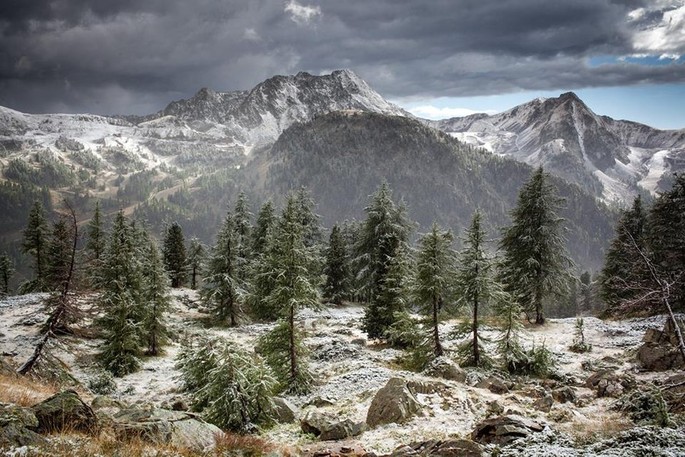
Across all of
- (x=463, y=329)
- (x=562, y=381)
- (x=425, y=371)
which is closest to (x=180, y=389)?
(x=425, y=371)

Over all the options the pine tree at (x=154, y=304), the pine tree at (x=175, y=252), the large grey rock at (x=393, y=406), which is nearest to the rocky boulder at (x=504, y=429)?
the large grey rock at (x=393, y=406)

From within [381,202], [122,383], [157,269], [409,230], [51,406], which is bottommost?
[122,383]

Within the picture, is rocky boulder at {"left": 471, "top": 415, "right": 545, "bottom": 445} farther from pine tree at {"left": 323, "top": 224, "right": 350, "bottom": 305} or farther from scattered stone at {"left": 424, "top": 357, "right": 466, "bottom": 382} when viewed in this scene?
pine tree at {"left": 323, "top": 224, "right": 350, "bottom": 305}

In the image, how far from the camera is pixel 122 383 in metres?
27.1

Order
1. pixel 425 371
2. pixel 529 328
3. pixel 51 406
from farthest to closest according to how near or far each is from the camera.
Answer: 1. pixel 529 328
2. pixel 425 371
3. pixel 51 406

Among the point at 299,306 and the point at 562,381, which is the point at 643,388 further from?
A: the point at 299,306

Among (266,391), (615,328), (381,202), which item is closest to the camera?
(266,391)

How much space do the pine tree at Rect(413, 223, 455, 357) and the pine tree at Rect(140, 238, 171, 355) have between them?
21169mm

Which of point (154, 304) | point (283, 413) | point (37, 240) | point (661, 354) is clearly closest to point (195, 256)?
point (37, 240)

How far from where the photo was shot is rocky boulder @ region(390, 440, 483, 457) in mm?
10508

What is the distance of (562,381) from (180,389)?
22182 millimetres

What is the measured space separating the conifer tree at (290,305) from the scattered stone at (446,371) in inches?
282

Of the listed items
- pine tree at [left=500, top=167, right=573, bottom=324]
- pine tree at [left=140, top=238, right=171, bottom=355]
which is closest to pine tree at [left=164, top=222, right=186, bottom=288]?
pine tree at [left=140, top=238, right=171, bottom=355]

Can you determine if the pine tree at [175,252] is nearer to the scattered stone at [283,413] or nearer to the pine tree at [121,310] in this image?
the pine tree at [121,310]
